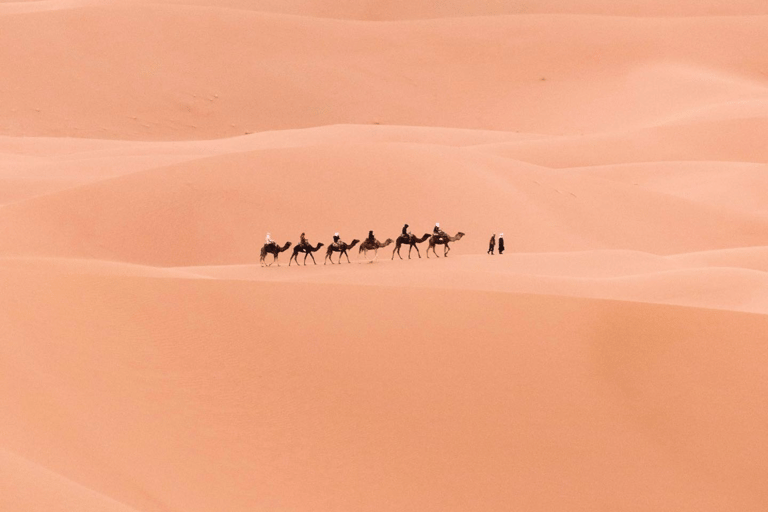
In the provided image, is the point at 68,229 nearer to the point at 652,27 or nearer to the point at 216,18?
the point at 216,18

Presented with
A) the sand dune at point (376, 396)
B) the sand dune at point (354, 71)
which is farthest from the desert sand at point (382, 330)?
the sand dune at point (354, 71)

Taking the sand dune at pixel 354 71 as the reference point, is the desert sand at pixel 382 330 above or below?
below

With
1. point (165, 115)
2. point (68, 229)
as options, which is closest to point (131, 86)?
point (165, 115)

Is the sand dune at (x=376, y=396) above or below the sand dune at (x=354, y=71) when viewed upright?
below

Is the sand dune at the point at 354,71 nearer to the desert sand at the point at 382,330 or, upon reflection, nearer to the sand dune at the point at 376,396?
the desert sand at the point at 382,330

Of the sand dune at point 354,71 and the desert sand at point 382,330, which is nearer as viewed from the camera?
the desert sand at point 382,330

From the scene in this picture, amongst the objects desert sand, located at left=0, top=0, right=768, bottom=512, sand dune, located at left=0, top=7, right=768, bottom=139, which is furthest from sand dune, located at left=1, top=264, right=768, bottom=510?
sand dune, located at left=0, top=7, right=768, bottom=139

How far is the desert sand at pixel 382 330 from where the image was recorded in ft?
27.1

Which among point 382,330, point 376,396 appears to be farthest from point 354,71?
point 376,396

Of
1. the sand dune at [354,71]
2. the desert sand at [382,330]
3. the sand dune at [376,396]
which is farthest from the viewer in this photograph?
the sand dune at [354,71]

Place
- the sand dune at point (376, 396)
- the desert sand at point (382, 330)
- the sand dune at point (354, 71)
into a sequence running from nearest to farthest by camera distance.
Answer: the sand dune at point (376, 396), the desert sand at point (382, 330), the sand dune at point (354, 71)

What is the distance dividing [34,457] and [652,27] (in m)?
58.5

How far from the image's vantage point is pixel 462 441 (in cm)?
897

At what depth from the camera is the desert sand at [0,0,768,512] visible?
27.1ft
